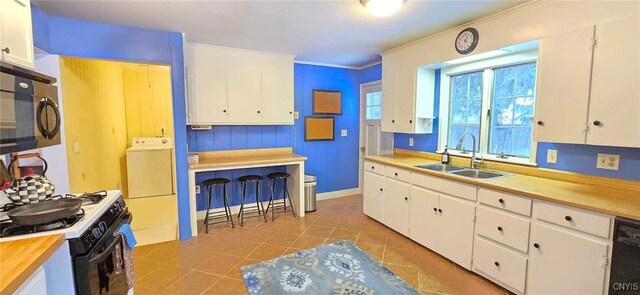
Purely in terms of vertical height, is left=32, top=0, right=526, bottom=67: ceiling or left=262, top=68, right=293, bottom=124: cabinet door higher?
left=32, top=0, right=526, bottom=67: ceiling

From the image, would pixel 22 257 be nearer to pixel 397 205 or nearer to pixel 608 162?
pixel 397 205

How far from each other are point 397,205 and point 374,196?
47cm

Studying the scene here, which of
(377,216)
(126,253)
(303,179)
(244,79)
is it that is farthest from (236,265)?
(244,79)

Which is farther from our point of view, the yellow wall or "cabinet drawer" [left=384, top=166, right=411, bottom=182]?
"cabinet drawer" [left=384, top=166, right=411, bottom=182]

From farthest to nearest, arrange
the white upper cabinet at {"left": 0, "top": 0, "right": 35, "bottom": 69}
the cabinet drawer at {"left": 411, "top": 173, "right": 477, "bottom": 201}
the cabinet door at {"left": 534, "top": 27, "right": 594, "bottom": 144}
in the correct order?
the cabinet drawer at {"left": 411, "top": 173, "right": 477, "bottom": 201} < the cabinet door at {"left": 534, "top": 27, "right": 594, "bottom": 144} < the white upper cabinet at {"left": 0, "top": 0, "right": 35, "bottom": 69}

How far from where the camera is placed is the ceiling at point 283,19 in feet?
7.60

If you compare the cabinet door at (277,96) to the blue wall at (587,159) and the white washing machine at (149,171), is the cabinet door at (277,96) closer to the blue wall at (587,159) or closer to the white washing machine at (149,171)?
the white washing machine at (149,171)

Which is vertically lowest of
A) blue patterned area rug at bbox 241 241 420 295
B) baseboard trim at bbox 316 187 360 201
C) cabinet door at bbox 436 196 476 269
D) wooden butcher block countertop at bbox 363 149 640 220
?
blue patterned area rug at bbox 241 241 420 295

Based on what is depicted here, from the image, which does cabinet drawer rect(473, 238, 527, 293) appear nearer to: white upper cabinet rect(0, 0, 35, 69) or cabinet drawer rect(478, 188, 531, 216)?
cabinet drawer rect(478, 188, 531, 216)

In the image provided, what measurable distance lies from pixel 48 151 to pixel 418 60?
3944 millimetres

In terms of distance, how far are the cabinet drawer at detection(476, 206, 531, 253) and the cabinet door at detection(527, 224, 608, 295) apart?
0.07m

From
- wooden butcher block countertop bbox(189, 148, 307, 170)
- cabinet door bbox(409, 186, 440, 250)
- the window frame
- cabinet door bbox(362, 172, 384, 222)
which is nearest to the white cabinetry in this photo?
the window frame

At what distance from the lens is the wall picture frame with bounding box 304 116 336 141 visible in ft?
15.0

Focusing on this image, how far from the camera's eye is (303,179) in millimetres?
3975
